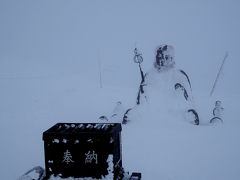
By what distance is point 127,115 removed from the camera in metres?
6.39

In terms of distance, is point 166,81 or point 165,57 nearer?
point 165,57

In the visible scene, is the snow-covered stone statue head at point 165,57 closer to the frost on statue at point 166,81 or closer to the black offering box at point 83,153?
the frost on statue at point 166,81

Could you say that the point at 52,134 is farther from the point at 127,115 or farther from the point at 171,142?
the point at 127,115

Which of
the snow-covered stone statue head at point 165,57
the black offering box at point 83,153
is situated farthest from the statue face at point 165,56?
the black offering box at point 83,153

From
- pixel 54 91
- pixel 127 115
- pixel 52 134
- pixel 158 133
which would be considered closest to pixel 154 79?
pixel 127 115

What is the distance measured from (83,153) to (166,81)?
14.1 ft

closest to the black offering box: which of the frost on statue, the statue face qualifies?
the frost on statue

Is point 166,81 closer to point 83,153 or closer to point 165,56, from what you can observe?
point 165,56

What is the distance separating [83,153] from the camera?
2.46 metres

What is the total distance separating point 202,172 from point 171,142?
1.30m

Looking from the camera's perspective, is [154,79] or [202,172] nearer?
[202,172]

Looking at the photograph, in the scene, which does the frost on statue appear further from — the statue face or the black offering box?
the black offering box

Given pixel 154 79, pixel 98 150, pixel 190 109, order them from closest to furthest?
1. pixel 98 150
2. pixel 190 109
3. pixel 154 79

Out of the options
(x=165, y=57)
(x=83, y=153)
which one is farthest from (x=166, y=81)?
(x=83, y=153)
